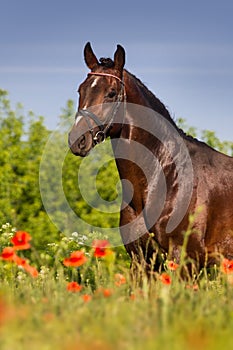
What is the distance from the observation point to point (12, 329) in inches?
94.2

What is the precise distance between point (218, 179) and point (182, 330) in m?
3.72

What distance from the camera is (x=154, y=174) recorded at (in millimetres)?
6023

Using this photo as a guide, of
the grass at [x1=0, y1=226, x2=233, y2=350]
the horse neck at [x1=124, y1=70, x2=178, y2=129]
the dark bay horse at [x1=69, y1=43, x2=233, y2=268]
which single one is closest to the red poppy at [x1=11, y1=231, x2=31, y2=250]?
the grass at [x1=0, y1=226, x2=233, y2=350]

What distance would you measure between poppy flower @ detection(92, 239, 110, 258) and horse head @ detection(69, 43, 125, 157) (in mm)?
1703

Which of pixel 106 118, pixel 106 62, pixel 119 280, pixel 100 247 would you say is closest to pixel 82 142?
pixel 106 118

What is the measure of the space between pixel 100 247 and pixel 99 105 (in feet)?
6.85

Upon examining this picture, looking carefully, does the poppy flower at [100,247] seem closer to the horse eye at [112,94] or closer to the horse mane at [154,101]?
the horse eye at [112,94]

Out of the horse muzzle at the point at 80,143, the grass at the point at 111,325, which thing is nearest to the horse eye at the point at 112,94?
the horse muzzle at the point at 80,143

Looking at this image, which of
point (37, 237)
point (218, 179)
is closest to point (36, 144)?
point (37, 237)

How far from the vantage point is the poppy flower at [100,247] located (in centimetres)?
402

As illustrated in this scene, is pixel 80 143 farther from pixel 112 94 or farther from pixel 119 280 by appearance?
pixel 119 280

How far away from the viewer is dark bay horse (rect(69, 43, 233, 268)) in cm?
586

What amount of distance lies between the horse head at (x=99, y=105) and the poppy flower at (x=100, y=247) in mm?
1703

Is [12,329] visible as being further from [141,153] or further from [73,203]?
[73,203]
